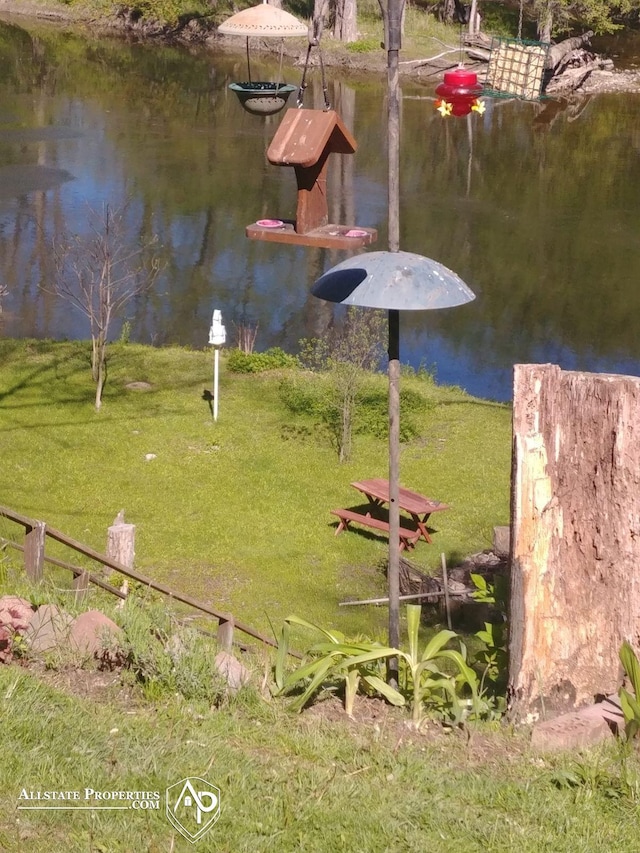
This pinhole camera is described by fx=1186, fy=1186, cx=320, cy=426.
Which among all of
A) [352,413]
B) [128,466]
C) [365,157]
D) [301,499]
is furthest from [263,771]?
[365,157]

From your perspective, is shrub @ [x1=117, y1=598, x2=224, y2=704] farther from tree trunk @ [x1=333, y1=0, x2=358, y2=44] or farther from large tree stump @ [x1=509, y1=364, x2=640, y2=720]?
tree trunk @ [x1=333, y1=0, x2=358, y2=44]

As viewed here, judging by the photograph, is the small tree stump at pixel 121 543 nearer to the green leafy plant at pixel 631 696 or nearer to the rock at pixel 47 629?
the rock at pixel 47 629

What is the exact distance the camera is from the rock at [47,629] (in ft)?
16.6

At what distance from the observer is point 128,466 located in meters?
13.0

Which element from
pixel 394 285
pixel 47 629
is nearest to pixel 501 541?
pixel 47 629

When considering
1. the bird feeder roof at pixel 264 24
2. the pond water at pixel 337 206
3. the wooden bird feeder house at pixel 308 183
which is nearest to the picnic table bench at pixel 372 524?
the wooden bird feeder house at pixel 308 183

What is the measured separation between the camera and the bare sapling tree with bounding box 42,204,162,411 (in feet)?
50.1

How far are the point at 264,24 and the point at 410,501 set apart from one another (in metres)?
4.78

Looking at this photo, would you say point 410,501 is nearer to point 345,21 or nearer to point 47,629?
point 47,629

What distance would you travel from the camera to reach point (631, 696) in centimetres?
440

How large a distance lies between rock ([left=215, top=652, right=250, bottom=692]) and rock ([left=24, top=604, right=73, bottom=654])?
681mm
